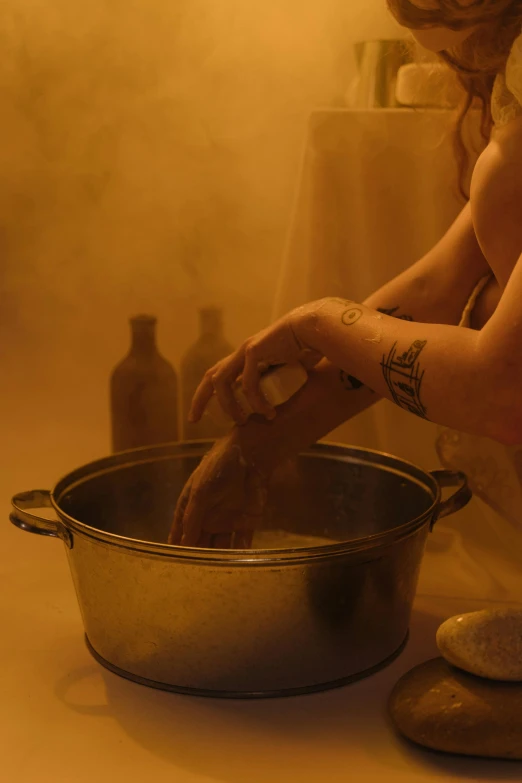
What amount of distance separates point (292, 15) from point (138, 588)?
1139 millimetres

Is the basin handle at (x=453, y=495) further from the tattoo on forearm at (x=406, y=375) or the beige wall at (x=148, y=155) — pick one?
the beige wall at (x=148, y=155)

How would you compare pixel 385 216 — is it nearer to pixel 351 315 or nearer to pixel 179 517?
pixel 351 315

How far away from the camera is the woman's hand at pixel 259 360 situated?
1.09 metres

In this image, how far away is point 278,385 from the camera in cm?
114

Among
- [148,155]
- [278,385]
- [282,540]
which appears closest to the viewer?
[278,385]

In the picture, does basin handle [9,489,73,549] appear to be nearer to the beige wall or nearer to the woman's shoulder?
the woman's shoulder

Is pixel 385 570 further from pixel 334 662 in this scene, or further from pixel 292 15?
pixel 292 15

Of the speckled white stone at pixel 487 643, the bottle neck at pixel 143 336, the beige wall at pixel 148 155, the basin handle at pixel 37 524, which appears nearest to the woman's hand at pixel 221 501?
the basin handle at pixel 37 524

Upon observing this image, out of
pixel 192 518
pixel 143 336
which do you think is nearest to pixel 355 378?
pixel 192 518

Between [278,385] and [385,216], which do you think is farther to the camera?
[385,216]

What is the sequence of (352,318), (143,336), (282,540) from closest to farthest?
(352,318) → (282,540) → (143,336)

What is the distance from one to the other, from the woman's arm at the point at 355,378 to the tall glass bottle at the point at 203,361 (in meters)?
0.46

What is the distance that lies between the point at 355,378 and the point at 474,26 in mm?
428

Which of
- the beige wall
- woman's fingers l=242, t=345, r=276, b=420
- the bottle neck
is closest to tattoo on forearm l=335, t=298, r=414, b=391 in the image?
woman's fingers l=242, t=345, r=276, b=420
